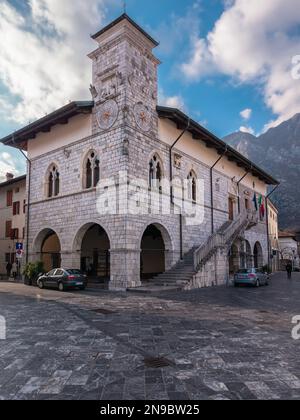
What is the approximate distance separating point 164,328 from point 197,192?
15185 mm

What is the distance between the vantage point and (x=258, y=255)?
105 ft

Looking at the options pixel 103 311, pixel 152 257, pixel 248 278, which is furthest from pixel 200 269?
pixel 103 311

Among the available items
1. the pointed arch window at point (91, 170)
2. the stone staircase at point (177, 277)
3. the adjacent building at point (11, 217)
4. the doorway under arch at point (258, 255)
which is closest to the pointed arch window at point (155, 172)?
the pointed arch window at point (91, 170)

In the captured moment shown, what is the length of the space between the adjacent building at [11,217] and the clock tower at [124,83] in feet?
44.3

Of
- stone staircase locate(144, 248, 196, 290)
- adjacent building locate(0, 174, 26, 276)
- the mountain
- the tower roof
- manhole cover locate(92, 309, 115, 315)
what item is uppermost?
the mountain

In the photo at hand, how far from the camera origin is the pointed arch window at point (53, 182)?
1998cm

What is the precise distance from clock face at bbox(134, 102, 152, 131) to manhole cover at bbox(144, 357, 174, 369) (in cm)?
1378

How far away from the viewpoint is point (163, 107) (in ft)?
58.6

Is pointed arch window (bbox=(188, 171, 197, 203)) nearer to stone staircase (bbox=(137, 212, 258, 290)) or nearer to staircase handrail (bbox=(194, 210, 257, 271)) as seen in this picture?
staircase handrail (bbox=(194, 210, 257, 271))

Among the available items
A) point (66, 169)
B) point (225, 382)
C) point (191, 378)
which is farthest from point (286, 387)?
point (66, 169)

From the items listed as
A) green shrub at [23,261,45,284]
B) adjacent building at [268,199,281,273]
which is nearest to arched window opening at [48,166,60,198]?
green shrub at [23,261,45,284]

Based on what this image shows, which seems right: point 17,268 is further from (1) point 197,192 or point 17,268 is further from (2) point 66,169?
(1) point 197,192

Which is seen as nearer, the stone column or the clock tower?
the stone column

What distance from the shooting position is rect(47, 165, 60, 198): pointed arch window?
20.0 m
